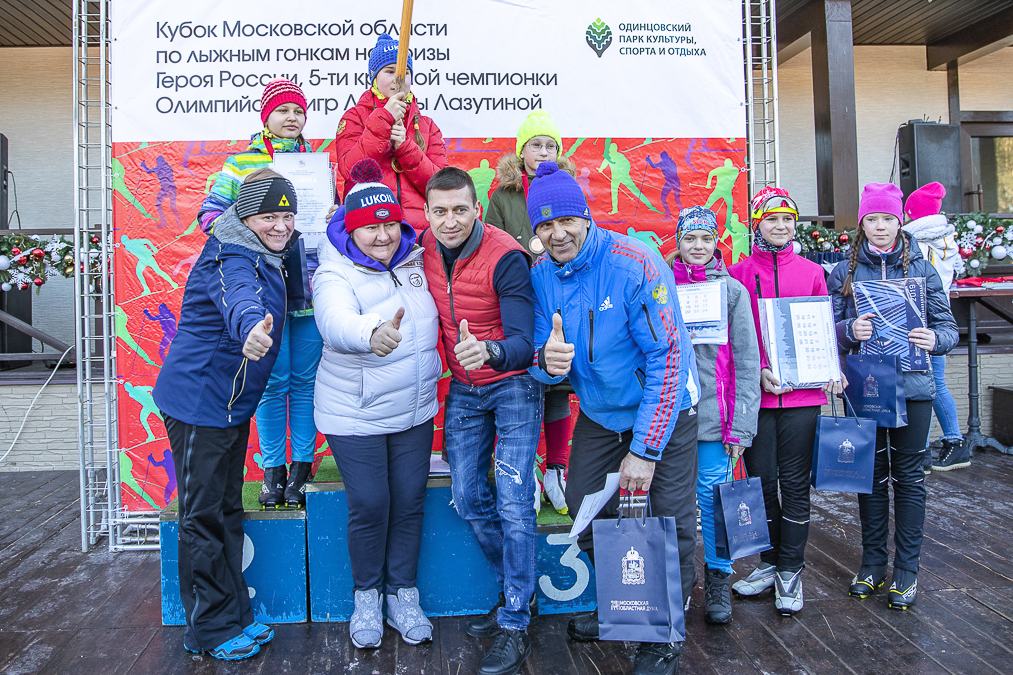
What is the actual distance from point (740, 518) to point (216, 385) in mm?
2251

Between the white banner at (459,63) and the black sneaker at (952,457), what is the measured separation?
331 cm

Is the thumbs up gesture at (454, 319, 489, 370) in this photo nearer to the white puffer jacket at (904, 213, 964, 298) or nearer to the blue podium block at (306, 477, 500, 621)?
the blue podium block at (306, 477, 500, 621)

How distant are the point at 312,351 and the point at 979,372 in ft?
21.4

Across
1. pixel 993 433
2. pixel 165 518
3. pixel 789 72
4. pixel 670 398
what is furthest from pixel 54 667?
pixel 789 72

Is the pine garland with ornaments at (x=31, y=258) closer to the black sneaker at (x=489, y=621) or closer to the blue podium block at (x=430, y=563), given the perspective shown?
the blue podium block at (x=430, y=563)

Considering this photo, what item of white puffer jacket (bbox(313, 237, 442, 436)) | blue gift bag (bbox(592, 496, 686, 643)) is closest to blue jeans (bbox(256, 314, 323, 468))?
white puffer jacket (bbox(313, 237, 442, 436))

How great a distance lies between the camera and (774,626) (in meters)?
2.97

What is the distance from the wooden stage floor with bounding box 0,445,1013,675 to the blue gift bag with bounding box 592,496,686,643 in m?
0.46

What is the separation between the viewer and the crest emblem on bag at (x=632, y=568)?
2303 mm

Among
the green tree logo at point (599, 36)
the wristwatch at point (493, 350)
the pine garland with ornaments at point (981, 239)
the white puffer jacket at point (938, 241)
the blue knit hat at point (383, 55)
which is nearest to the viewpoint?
the wristwatch at point (493, 350)

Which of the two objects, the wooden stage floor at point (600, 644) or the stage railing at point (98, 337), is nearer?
the wooden stage floor at point (600, 644)

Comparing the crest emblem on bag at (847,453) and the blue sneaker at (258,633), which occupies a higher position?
the crest emblem on bag at (847,453)

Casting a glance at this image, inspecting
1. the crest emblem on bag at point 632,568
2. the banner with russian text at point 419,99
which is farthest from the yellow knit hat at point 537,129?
the crest emblem on bag at point 632,568

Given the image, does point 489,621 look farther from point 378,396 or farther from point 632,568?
point 378,396
